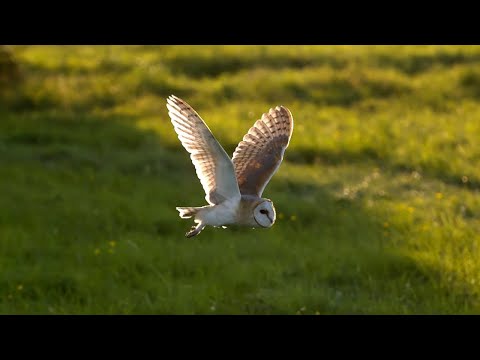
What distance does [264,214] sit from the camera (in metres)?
4.93

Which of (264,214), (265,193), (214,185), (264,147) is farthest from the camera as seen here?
(265,193)

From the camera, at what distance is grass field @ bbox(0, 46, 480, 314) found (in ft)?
26.9

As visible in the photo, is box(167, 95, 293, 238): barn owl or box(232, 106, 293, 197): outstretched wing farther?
box(232, 106, 293, 197): outstretched wing

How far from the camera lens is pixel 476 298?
803 cm

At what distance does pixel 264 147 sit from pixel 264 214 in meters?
1.38

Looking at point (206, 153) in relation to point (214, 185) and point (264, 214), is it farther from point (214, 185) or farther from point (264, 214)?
point (264, 214)

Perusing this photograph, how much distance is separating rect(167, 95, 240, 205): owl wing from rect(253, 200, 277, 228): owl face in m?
0.17

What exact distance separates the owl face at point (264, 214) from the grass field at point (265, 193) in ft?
9.94

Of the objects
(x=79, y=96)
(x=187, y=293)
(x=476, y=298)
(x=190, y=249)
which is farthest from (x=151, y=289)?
(x=79, y=96)

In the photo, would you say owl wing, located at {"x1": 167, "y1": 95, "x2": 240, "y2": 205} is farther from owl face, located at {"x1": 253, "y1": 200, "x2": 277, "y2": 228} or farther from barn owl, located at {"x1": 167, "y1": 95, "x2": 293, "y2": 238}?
owl face, located at {"x1": 253, "y1": 200, "x2": 277, "y2": 228}

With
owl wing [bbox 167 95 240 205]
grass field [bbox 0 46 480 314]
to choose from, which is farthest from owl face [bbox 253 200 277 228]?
grass field [bbox 0 46 480 314]

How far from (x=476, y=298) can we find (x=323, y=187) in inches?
135

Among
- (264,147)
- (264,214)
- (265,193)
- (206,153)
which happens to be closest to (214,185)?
(206,153)

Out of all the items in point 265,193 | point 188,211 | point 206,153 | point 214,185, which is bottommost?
point 265,193
